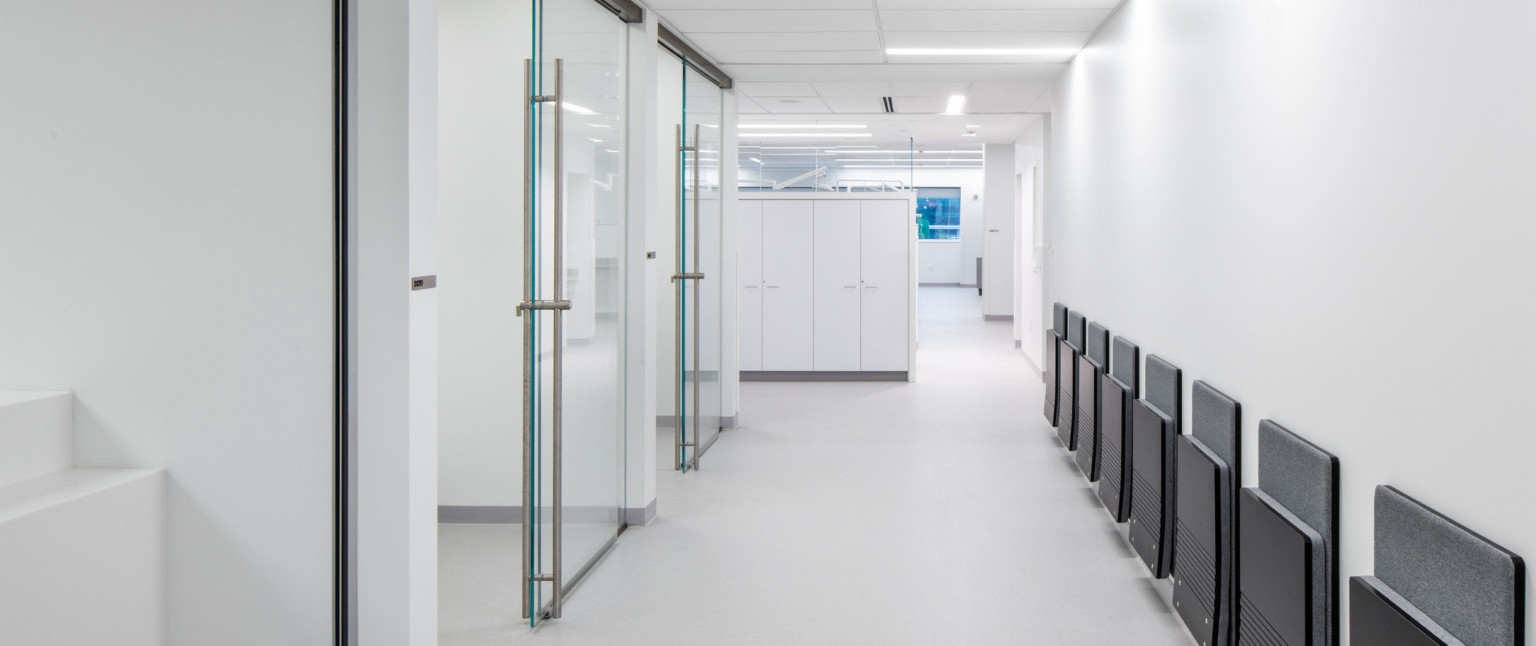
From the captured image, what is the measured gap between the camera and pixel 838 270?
388 inches

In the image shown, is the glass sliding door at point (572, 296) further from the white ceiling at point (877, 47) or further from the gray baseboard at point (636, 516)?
the white ceiling at point (877, 47)

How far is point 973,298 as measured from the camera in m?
20.7

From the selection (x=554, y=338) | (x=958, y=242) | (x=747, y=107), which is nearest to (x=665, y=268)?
(x=747, y=107)

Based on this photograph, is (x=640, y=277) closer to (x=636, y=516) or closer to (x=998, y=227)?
(x=636, y=516)

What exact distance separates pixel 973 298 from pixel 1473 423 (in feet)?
62.5

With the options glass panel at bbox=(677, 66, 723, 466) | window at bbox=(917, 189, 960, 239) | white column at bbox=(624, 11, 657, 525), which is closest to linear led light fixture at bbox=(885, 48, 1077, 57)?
glass panel at bbox=(677, 66, 723, 466)

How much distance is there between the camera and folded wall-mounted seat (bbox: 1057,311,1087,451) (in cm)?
609

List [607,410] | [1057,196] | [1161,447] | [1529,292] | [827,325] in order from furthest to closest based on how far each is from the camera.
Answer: [827,325]
[1057,196]
[607,410]
[1161,447]
[1529,292]

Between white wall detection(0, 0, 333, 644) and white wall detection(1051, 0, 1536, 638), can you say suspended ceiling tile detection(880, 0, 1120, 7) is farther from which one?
white wall detection(0, 0, 333, 644)

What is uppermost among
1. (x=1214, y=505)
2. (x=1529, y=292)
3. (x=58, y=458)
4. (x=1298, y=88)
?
(x=1298, y=88)

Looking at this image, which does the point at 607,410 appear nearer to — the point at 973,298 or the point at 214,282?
the point at 214,282

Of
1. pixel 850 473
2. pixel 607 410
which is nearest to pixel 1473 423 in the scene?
pixel 607 410

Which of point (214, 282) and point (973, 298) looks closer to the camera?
point (214, 282)

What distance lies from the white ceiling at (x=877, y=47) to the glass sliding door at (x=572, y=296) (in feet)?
2.96
